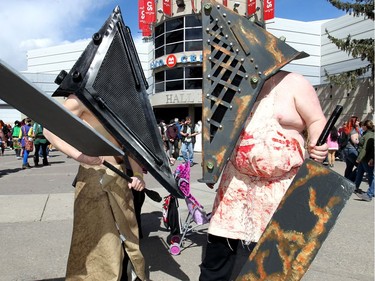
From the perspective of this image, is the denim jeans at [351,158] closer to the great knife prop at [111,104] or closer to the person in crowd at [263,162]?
the person in crowd at [263,162]

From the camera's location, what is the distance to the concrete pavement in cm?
337

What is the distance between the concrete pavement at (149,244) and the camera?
3.37 meters

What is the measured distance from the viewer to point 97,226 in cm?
240

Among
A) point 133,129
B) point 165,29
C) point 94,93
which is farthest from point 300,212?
point 165,29

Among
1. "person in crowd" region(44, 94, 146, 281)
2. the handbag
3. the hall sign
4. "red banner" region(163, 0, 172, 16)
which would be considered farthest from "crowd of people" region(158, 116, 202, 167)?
"red banner" region(163, 0, 172, 16)

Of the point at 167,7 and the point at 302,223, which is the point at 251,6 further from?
the point at 302,223

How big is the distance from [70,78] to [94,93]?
0.60 feet

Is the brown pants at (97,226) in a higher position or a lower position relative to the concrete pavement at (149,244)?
higher

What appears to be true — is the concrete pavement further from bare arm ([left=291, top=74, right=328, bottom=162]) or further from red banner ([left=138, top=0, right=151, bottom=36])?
red banner ([left=138, top=0, right=151, bottom=36])

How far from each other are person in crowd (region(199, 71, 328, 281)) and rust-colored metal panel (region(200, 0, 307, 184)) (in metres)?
0.23

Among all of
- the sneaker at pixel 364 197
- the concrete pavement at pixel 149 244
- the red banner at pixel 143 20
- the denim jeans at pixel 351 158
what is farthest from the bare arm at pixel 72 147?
the red banner at pixel 143 20

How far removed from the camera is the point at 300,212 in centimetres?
162

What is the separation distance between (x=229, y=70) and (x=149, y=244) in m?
2.87

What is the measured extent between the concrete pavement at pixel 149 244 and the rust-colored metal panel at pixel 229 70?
1875 mm
